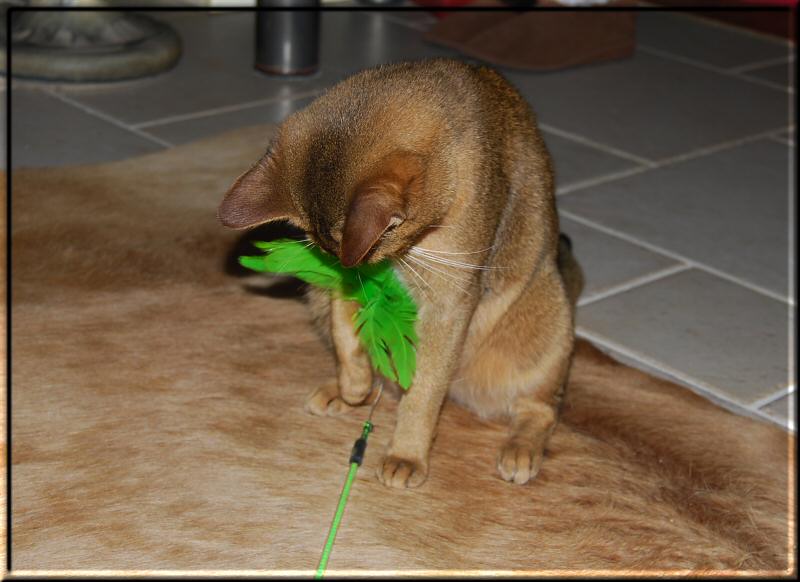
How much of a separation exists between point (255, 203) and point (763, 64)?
428cm

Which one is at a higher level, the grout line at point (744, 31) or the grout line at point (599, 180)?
the grout line at point (744, 31)

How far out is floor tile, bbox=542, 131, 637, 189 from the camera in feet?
12.7

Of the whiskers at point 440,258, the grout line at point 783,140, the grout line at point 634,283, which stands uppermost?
the whiskers at point 440,258

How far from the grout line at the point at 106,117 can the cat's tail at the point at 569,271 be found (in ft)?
5.68

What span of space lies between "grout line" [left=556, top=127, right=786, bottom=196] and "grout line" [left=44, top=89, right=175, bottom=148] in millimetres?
1463

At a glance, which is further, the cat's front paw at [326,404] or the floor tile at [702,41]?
the floor tile at [702,41]

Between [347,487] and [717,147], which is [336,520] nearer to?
[347,487]

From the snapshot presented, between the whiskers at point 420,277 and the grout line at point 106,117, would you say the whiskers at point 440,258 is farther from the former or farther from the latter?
the grout line at point 106,117

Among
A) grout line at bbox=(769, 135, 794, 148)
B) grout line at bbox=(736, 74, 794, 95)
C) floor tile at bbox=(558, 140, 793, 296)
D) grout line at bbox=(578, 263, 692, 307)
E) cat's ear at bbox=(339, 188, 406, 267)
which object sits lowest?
grout line at bbox=(578, 263, 692, 307)

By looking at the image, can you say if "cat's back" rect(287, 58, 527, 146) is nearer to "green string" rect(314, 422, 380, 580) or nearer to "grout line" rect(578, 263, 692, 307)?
"green string" rect(314, 422, 380, 580)

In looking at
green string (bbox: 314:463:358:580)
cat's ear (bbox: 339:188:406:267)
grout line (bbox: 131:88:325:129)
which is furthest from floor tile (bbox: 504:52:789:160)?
cat's ear (bbox: 339:188:406:267)

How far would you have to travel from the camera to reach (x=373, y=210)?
1.63 meters

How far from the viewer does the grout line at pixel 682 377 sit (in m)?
2.61

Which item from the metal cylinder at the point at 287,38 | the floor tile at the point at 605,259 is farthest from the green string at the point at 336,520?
the metal cylinder at the point at 287,38
